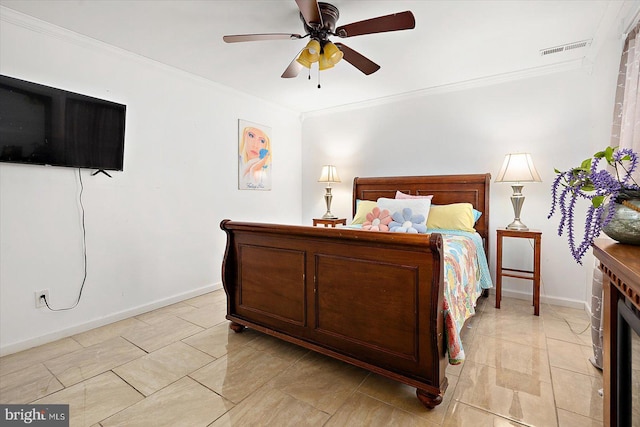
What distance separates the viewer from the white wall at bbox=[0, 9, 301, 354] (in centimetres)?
230

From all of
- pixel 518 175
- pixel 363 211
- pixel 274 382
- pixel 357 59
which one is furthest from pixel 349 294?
pixel 518 175

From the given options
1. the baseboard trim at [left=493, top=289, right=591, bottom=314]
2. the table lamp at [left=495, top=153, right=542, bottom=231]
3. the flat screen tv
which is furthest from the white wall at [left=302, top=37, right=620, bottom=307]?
the flat screen tv

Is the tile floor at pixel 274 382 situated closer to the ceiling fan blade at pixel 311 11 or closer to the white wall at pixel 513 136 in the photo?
the white wall at pixel 513 136

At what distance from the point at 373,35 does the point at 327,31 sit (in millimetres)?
577

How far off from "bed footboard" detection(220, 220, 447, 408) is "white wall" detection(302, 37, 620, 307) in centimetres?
233

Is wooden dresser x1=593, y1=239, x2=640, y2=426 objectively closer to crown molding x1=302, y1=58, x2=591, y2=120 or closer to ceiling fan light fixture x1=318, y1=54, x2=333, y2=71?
ceiling fan light fixture x1=318, y1=54, x2=333, y2=71

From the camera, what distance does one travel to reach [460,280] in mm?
2102

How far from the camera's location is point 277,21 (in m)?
2.36

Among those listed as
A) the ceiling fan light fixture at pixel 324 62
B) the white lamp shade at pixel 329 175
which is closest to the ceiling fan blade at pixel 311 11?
the ceiling fan light fixture at pixel 324 62

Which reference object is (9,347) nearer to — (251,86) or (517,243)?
(251,86)

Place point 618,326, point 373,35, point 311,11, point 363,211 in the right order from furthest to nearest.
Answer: point 363,211 < point 373,35 < point 311,11 < point 618,326

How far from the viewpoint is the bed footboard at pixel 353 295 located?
162 centimetres

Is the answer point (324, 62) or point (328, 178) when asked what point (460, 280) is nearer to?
point (324, 62)

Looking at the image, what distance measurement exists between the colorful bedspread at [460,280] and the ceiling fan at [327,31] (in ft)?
4.98
